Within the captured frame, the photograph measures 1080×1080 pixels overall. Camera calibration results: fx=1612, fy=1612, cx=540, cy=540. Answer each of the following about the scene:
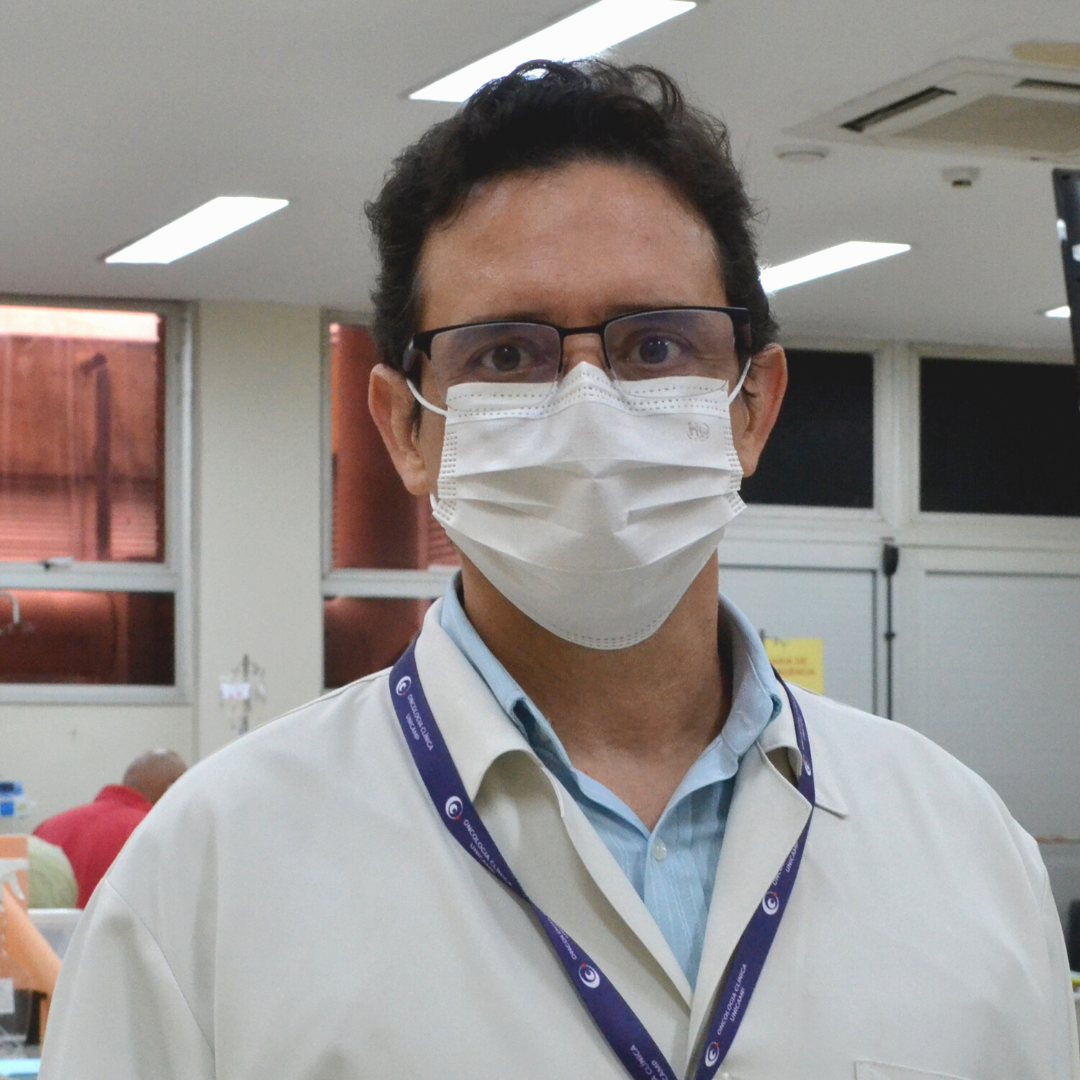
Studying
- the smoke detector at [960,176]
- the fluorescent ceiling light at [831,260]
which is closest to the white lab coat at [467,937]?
the smoke detector at [960,176]

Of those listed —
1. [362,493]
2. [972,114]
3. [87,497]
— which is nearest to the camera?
[972,114]

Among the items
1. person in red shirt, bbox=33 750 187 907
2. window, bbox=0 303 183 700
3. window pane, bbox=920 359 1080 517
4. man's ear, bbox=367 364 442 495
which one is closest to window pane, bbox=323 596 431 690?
window, bbox=0 303 183 700

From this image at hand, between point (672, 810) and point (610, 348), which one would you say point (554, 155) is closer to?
point (610, 348)

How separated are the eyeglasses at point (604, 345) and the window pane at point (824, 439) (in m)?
5.77

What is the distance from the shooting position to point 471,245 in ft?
4.17

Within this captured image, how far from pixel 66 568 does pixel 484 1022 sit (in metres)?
5.55

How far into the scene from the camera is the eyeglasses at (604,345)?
1.24 meters

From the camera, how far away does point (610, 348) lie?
1.25 metres

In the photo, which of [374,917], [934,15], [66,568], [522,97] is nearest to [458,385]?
[522,97]

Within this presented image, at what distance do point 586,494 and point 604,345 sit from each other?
0.12 metres

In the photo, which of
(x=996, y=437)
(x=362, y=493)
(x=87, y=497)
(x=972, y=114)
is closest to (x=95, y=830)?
(x=87, y=497)

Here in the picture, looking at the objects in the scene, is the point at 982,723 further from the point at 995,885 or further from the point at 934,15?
the point at 995,885

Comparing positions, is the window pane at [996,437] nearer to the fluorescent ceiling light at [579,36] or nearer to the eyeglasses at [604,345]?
the fluorescent ceiling light at [579,36]

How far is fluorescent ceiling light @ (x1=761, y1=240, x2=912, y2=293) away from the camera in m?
5.56
